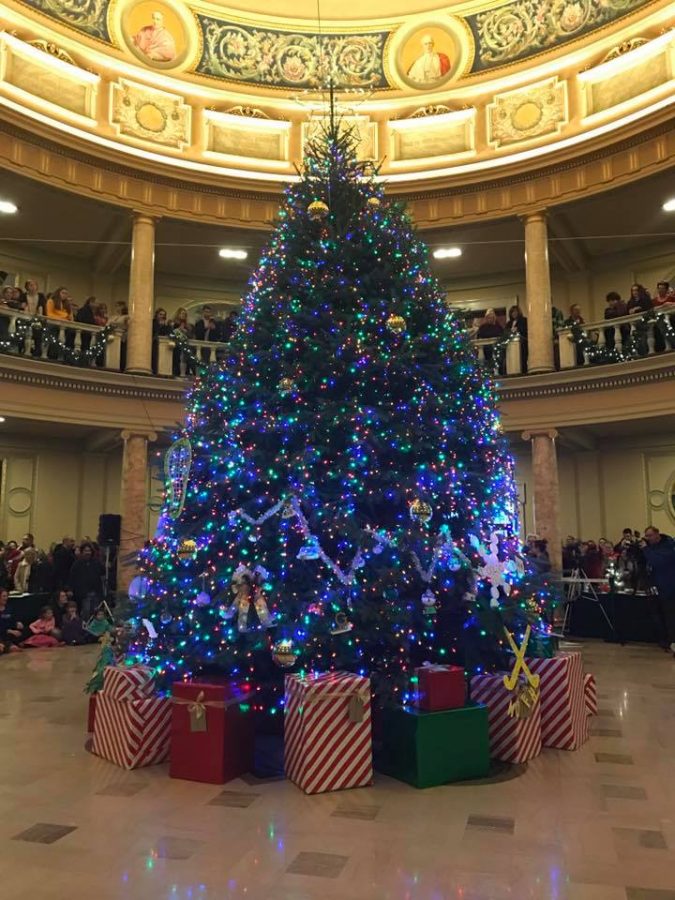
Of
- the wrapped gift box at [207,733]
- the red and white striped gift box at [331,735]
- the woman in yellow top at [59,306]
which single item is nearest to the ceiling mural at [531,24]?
the woman in yellow top at [59,306]

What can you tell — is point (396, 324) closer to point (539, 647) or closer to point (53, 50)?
point (539, 647)

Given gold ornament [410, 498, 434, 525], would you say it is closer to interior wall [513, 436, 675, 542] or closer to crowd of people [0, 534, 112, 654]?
crowd of people [0, 534, 112, 654]

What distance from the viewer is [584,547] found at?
15.2 meters

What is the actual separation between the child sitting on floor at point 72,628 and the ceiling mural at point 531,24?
14.1 m

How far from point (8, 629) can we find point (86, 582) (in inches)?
65.5

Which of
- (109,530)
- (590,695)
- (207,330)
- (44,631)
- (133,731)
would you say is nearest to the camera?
(133,731)

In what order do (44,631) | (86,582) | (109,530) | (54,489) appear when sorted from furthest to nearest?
(54,489)
(109,530)
(86,582)
(44,631)

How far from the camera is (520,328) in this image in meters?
15.2

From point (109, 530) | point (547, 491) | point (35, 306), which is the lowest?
point (109, 530)

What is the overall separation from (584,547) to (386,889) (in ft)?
42.2

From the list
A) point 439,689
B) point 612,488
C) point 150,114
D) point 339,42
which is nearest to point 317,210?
point 439,689

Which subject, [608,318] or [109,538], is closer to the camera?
[109,538]

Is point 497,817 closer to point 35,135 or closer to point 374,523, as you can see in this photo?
point 374,523

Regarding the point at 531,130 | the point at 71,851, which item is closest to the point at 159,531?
the point at 71,851
